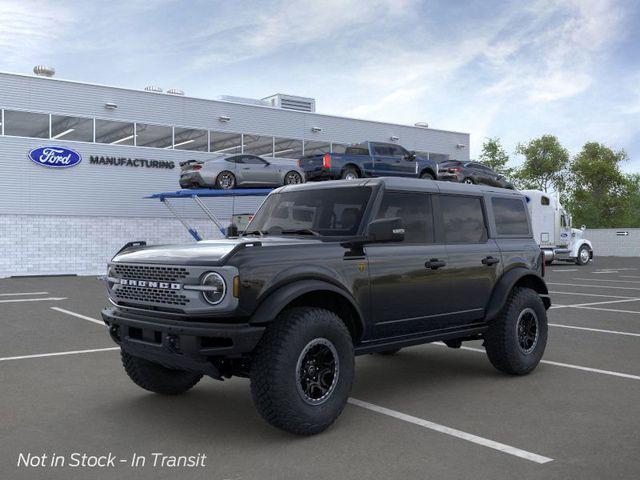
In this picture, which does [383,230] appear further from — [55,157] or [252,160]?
[55,157]

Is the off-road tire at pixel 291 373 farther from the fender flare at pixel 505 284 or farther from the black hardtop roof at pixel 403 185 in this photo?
the fender flare at pixel 505 284

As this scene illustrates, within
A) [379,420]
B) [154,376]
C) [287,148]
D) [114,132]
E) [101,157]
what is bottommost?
[379,420]

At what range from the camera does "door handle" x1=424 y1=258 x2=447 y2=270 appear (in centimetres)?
580

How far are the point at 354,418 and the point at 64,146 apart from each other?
81.9 feet

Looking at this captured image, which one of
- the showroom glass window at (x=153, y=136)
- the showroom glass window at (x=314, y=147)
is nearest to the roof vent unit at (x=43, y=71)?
the showroom glass window at (x=153, y=136)

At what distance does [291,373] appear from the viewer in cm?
450

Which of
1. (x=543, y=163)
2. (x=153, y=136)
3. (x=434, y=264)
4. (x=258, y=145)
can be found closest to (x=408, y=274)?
(x=434, y=264)

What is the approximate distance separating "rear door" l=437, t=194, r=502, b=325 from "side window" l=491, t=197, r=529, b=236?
293 millimetres

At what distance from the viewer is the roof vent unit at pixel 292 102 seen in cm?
3478

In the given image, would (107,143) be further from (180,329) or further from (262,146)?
(180,329)

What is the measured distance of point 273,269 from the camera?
4.64 m

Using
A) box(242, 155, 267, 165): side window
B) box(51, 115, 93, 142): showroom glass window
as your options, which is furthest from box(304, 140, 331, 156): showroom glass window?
box(51, 115, 93, 142): showroom glass window

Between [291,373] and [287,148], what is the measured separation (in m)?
29.2

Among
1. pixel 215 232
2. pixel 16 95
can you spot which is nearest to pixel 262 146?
pixel 215 232
